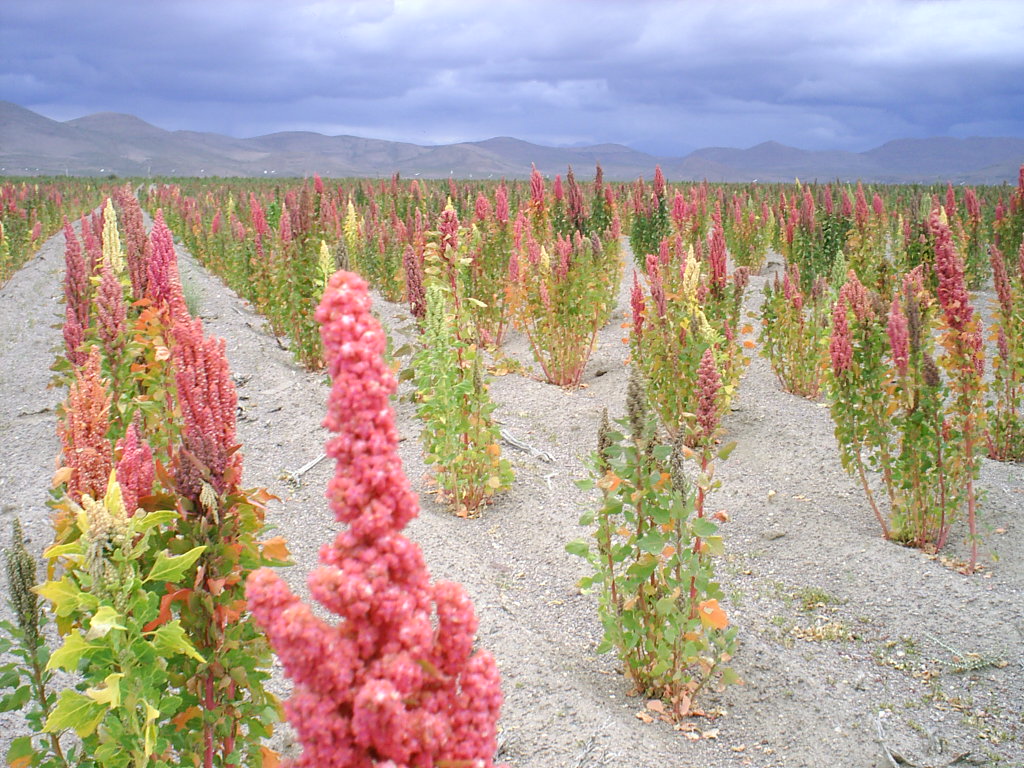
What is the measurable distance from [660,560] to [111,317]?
271 centimetres

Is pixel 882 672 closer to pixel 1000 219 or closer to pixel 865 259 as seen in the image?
pixel 865 259

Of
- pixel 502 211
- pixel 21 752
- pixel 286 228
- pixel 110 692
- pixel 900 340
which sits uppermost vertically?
pixel 502 211

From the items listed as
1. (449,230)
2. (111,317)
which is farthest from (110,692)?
(449,230)

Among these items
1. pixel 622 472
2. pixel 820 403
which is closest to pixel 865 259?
pixel 820 403

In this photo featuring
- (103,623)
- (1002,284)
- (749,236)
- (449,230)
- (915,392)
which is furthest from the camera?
(749,236)

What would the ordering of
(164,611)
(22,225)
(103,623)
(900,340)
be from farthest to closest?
(22,225) < (900,340) < (164,611) < (103,623)

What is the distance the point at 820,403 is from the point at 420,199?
1147cm

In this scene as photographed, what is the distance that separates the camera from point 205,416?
2039 mm

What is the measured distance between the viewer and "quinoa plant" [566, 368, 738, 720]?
2.90 metres

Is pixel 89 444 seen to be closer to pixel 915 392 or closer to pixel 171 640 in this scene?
pixel 171 640

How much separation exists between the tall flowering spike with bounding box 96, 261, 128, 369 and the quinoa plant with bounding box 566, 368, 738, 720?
7.62 feet

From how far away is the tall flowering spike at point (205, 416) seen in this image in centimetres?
201

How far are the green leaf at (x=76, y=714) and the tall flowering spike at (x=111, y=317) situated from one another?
2.40 metres

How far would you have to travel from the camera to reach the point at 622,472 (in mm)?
2998
